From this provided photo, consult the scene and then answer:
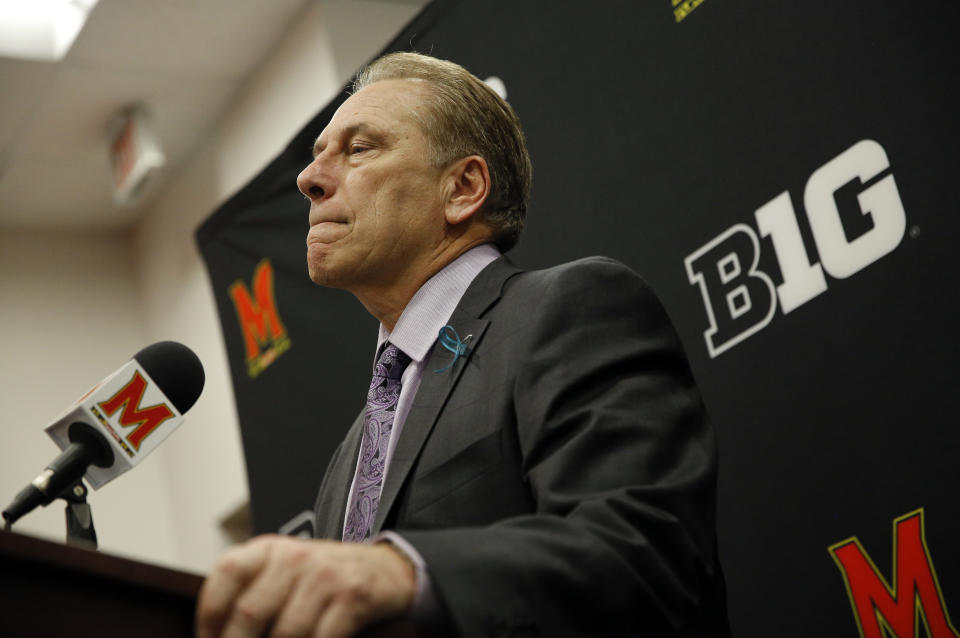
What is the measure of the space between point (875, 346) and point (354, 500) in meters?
0.87

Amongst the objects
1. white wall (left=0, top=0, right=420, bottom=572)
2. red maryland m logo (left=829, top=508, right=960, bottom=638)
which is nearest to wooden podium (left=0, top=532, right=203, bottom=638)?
red maryland m logo (left=829, top=508, right=960, bottom=638)

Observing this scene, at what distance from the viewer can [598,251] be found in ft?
7.75

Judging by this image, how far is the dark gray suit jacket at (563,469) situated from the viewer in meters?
1.02

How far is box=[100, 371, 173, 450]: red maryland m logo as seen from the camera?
1569mm

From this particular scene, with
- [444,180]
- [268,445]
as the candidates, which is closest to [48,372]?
[268,445]

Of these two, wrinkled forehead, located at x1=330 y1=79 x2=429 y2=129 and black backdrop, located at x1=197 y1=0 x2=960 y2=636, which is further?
wrinkled forehead, located at x1=330 y1=79 x2=429 y2=129

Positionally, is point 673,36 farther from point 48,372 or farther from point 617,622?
point 48,372

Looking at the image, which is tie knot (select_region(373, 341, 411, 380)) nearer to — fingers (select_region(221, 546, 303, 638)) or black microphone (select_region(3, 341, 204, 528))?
black microphone (select_region(3, 341, 204, 528))

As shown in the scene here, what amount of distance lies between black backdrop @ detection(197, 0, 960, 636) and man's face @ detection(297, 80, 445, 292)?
1.79ft

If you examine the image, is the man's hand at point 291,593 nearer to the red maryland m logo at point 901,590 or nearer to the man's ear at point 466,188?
the man's ear at point 466,188

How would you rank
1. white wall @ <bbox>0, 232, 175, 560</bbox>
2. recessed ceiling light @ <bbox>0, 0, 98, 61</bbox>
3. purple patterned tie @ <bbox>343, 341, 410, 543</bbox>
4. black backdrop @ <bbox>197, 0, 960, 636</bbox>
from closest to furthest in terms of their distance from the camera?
purple patterned tie @ <bbox>343, 341, 410, 543</bbox> < black backdrop @ <bbox>197, 0, 960, 636</bbox> < recessed ceiling light @ <bbox>0, 0, 98, 61</bbox> < white wall @ <bbox>0, 232, 175, 560</bbox>

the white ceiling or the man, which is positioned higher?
the white ceiling

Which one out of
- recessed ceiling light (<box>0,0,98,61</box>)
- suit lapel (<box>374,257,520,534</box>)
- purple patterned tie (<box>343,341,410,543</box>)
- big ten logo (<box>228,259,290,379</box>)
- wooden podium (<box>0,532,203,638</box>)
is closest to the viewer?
wooden podium (<box>0,532,203,638</box>)

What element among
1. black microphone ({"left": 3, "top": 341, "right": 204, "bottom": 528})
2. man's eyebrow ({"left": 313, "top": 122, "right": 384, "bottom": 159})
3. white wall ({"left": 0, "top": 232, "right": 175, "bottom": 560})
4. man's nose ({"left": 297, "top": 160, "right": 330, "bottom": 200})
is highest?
white wall ({"left": 0, "top": 232, "right": 175, "bottom": 560})
